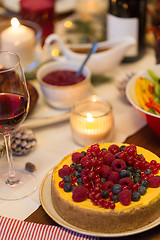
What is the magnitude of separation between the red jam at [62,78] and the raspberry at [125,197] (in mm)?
558

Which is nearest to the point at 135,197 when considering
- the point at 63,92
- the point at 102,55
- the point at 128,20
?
the point at 63,92

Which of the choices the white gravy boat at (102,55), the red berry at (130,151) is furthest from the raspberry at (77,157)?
the white gravy boat at (102,55)

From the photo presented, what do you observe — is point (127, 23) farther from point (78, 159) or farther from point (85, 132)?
point (78, 159)

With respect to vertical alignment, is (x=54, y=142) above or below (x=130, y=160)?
below

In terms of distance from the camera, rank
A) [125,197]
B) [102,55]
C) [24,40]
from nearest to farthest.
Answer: [125,197], [102,55], [24,40]

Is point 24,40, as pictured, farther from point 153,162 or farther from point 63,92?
point 153,162

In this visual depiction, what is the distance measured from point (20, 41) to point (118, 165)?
2.65 feet

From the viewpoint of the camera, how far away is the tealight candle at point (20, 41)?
151 cm

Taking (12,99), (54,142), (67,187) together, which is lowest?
(54,142)

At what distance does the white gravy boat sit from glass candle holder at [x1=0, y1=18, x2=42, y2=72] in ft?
0.35

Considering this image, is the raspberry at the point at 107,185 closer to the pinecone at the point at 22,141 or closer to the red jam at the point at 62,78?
the pinecone at the point at 22,141

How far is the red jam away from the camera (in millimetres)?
1291

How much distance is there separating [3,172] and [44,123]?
0.73 ft

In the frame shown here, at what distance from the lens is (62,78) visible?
1309 mm
